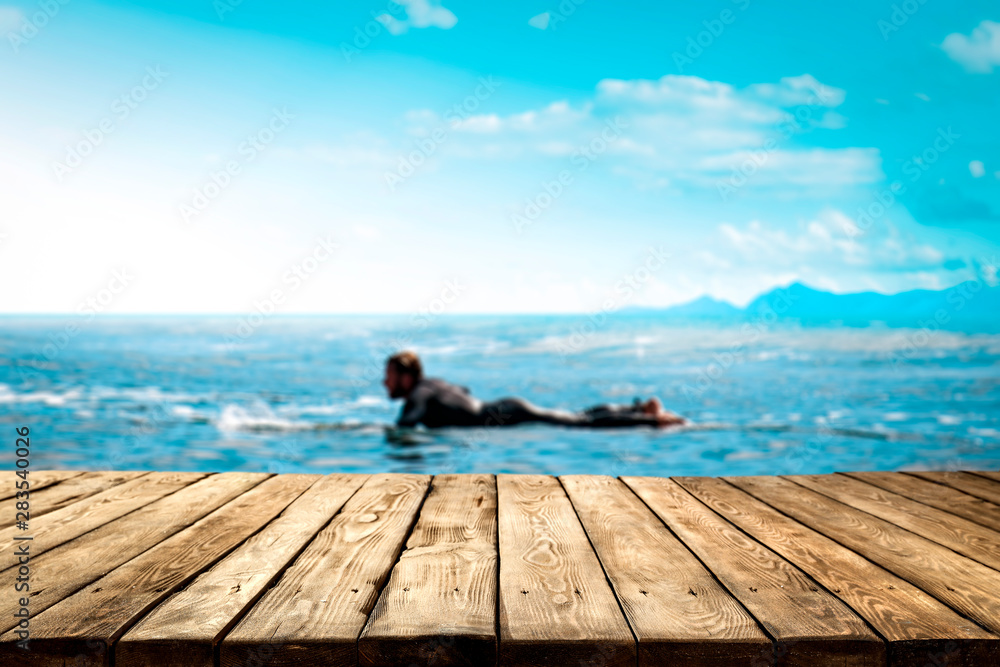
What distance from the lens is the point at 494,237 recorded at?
52719 mm

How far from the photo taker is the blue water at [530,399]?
373 inches

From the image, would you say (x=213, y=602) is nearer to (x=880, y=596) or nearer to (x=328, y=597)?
(x=328, y=597)

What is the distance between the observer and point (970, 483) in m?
2.43

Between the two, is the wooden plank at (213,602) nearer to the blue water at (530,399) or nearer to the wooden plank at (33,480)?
the wooden plank at (33,480)

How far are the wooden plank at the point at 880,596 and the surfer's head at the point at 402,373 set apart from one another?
8.16 m

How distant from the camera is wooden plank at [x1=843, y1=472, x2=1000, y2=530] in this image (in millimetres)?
1984

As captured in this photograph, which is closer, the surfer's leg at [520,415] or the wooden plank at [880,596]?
the wooden plank at [880,596]

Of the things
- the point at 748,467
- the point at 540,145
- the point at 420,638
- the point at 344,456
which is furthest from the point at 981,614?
the point at 540,145

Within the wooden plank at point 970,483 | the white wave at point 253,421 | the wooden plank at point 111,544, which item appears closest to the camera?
the wooden plank at point 111,544

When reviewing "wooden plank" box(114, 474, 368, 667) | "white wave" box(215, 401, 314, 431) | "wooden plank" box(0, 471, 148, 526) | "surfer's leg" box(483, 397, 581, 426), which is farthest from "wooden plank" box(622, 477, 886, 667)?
"white wave" box(215, 401, 314, 431)

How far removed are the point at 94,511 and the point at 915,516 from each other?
2452 mm

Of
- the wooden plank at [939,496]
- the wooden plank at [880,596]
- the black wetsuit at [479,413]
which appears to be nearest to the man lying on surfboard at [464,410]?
the black wetsuit at [479,413]

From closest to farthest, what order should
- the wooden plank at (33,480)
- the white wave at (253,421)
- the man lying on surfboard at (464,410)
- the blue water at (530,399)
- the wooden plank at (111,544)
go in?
the wooden plank at (111,544)
the wooden plank at (33,480)
the blue water at (530,399)
the man lying on surfboard at (464,410)
the white wave at (253,421)

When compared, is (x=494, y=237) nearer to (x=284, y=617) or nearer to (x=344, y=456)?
(x=344, y=456)
